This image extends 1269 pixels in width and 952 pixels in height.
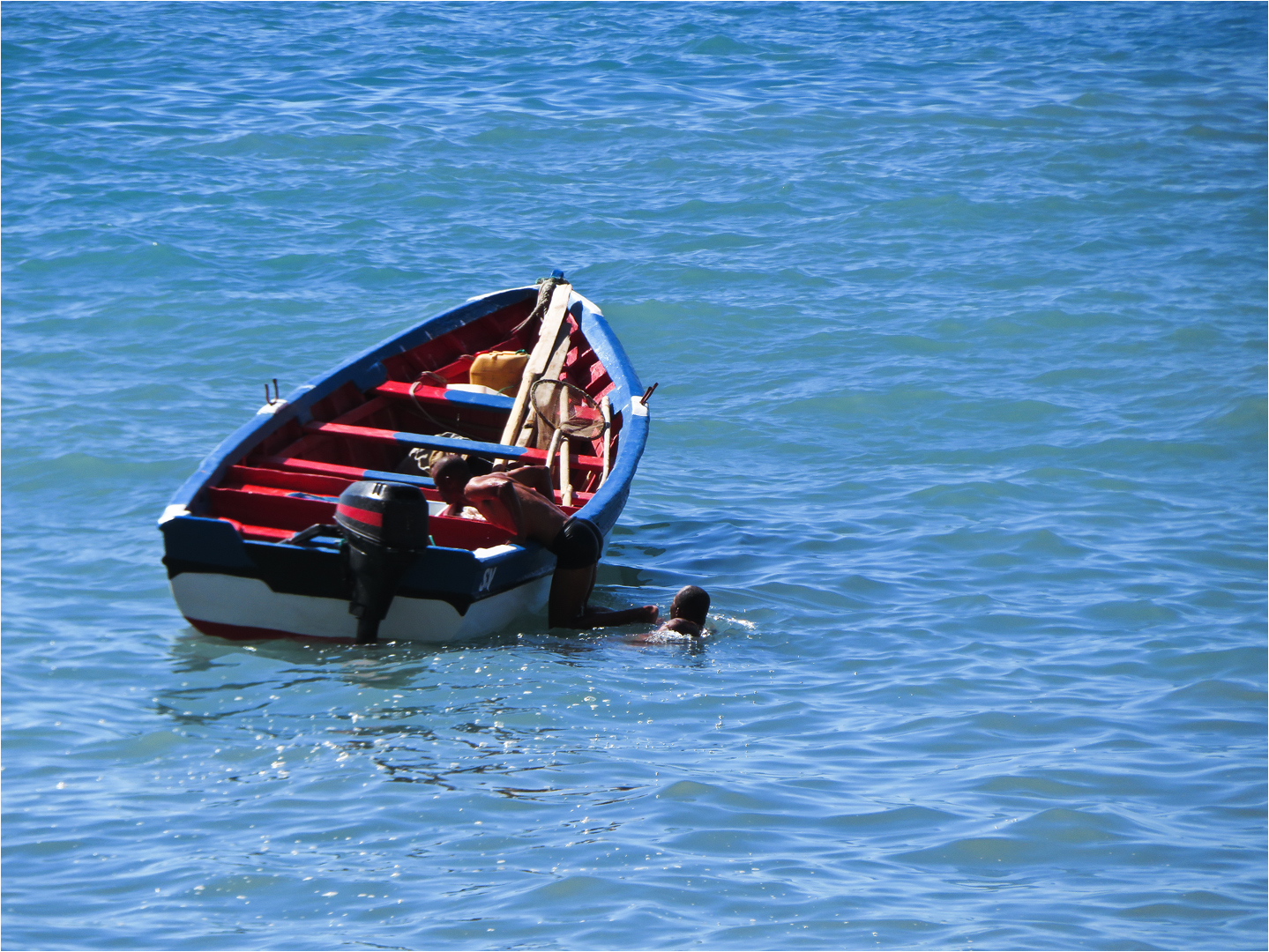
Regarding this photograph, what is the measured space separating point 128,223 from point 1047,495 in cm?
1077

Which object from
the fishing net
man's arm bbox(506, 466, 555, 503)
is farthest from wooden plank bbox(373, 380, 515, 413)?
man's arm bbox(506, 466, 555, 503)

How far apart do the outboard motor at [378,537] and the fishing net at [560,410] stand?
1804 millimetres

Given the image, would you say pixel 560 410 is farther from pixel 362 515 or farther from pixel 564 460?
pixel 362 515

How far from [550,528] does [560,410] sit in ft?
4.72

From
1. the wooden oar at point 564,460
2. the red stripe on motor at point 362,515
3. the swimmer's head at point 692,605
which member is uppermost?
the red stripe on motor at point 362,515

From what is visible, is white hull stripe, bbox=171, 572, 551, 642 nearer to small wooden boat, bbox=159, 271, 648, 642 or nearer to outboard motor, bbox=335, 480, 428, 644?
small wooden boat, bbox=159, 271, 648, 642

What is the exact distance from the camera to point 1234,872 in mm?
4672

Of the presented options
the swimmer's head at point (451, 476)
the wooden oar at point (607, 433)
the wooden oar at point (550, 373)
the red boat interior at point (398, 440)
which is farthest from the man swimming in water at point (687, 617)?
the wooden oar at point (550, 373)

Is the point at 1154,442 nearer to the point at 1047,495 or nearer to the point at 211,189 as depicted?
the point at 1047,495

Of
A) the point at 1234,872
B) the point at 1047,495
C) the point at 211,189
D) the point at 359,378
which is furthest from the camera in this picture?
the point at 211,189

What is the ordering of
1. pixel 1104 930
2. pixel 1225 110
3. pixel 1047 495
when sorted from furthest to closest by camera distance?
pixel 1225 110
pixel 1047 495
pixel 1104 930

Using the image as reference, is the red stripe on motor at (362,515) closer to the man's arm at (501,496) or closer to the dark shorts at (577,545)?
the man's arm at (501,496)

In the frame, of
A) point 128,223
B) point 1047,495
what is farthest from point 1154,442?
point 128,223

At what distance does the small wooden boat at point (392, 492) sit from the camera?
6.12 meters
